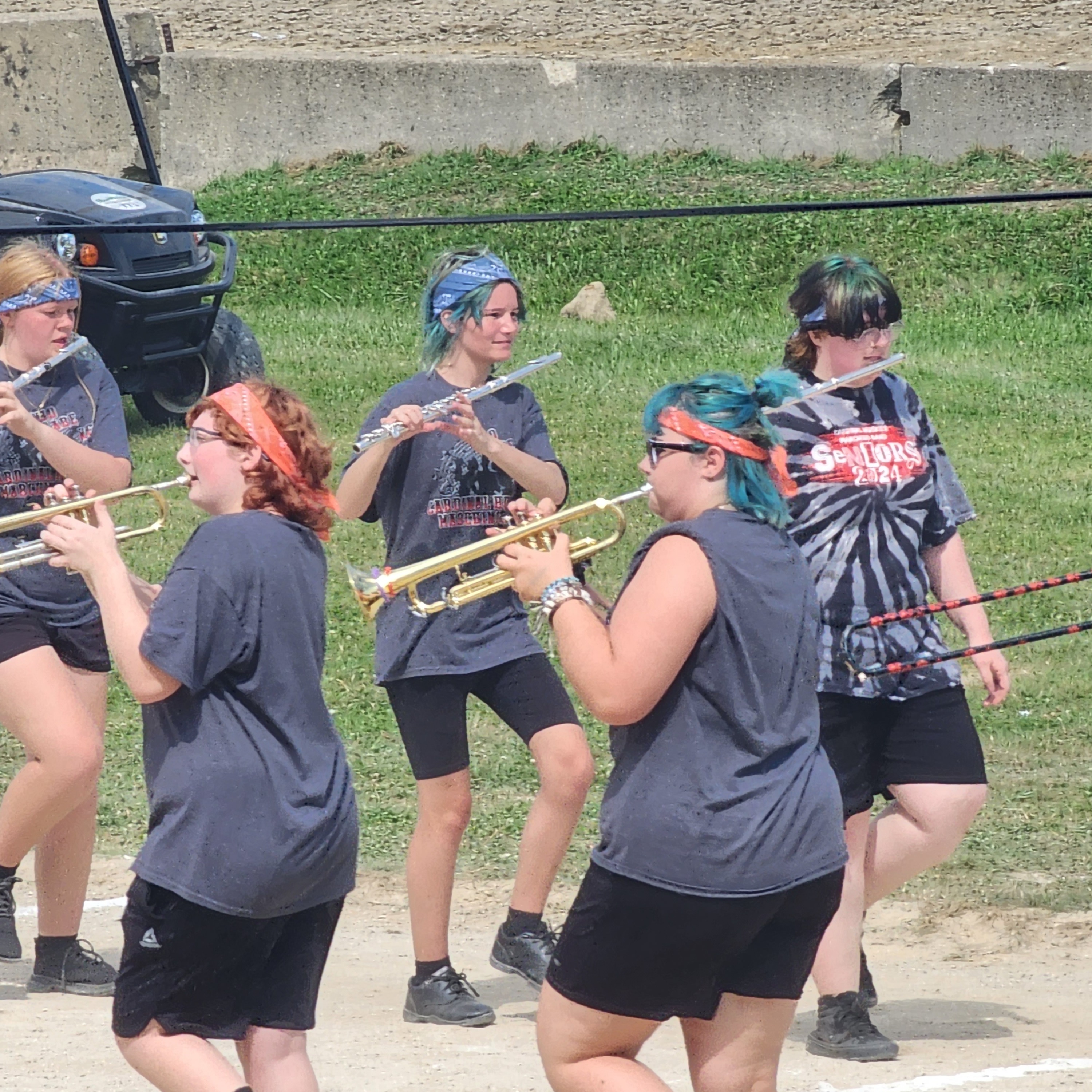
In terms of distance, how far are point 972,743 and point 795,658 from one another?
144 cm

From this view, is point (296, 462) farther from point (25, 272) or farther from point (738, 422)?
point (25, 272)

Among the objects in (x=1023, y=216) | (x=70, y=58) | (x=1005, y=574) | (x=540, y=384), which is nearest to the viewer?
(x=1005, y=574)

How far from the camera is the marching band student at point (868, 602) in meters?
4.64

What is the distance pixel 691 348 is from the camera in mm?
12344

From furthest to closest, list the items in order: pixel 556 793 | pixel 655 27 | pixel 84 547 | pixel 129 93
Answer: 1. pixel 655 27
2. pixel 129 93
3. pixel 556 793
4. pixel 84 547

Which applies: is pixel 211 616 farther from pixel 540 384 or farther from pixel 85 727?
pixel 540 384

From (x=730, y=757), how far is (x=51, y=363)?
2.35 metres

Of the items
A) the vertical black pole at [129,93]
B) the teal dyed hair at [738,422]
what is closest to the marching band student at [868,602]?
the teal dyed hair at [738,422]

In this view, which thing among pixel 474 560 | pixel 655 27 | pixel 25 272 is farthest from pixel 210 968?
pixel 655 27

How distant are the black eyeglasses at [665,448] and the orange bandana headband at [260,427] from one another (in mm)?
653

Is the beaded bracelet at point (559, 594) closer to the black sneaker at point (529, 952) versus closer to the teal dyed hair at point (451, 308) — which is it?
the teal dyed hair at point (451, 308)

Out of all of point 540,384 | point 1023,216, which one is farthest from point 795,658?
point 1023,216

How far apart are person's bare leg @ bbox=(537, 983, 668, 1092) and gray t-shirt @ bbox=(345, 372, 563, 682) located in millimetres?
1554

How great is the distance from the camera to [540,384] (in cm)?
1177
